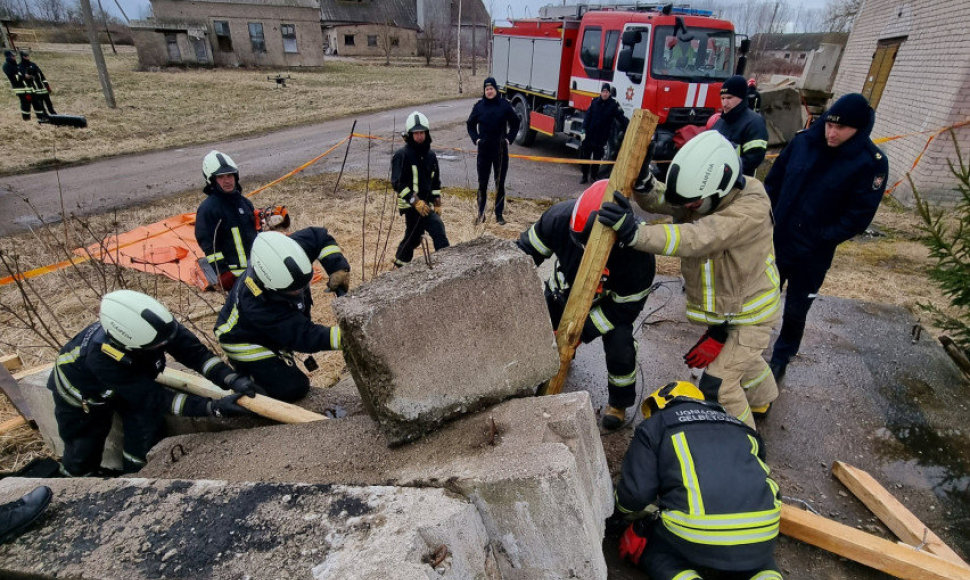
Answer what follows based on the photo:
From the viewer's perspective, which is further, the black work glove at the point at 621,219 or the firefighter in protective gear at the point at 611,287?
the firefighter in protective gear at the point at 611,287

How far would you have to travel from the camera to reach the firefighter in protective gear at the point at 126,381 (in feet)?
8.54

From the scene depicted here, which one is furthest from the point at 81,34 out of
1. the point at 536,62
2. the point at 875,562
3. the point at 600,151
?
the point at 875,562

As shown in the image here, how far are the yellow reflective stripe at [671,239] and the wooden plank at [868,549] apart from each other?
4.26 feet

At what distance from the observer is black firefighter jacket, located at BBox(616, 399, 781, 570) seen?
1911 mm

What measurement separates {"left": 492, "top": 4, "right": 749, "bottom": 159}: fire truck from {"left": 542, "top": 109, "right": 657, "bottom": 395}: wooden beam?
654cm

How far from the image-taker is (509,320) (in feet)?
7.19

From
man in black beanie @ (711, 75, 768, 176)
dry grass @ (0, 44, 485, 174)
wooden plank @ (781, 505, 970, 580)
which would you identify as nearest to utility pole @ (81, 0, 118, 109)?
dry grass @ (0, 44, 485, 174)

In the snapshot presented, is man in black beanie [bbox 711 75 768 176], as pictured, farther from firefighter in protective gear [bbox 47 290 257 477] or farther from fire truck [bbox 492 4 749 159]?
firefighter in protective gear [bbox 47 290 257 477]

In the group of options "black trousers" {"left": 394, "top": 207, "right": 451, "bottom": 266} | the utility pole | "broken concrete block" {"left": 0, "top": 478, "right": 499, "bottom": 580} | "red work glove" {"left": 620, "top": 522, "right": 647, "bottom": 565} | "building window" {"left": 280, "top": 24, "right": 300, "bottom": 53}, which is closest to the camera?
"broken concrete block" {"left": 0, "top": 478, "right": 499, "bottom": 580}

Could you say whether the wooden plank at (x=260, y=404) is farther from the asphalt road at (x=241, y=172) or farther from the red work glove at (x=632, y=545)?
the asphalt road at (x=241, y=172)

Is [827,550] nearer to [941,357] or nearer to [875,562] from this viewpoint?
[875,562]

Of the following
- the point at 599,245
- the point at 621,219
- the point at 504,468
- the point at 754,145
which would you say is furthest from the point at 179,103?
the point at 504,468

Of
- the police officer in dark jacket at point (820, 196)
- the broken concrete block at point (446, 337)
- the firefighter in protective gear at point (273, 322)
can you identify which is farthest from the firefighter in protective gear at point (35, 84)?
the police officer in dark jacket at point (820, 196)

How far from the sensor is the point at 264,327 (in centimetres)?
285
